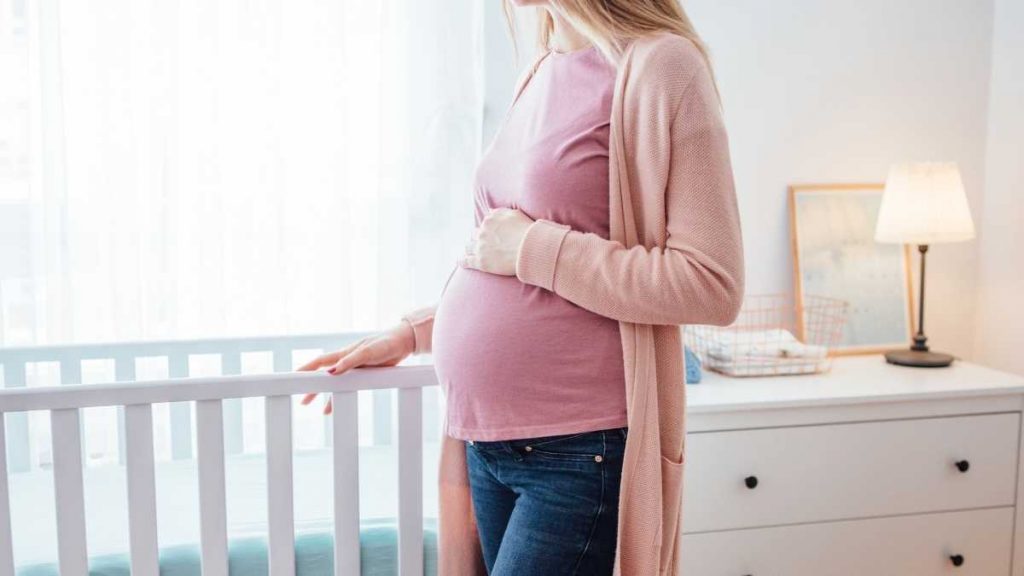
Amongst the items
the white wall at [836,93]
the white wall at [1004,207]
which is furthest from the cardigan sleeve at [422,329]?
the white wall at [1004,207]

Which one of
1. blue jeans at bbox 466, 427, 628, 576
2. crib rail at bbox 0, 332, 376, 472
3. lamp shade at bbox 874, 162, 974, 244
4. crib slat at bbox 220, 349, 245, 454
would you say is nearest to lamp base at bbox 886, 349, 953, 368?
lamp shade at bbox 874, 162, 974, 244

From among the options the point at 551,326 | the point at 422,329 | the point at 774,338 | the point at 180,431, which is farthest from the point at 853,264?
the point at 180,431

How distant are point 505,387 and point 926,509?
1243 mm

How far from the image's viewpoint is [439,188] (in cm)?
206

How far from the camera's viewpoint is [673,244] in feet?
→ 3.10

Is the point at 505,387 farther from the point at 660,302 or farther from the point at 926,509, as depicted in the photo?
the point at 926,509

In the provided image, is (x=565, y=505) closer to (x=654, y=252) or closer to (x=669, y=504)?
(x=669, y=504)

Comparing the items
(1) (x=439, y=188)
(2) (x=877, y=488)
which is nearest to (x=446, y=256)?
(1) (x=439, y=188)

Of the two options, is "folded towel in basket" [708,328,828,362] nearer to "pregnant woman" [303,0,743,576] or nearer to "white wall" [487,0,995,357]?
"white wall" [487,0,995,357]

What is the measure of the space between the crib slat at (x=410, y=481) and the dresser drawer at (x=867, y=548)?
0.64m

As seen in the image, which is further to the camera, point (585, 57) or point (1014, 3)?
point (1014, 3)

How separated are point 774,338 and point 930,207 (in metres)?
0.45

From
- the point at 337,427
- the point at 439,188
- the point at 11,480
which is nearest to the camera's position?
the point at 337,427

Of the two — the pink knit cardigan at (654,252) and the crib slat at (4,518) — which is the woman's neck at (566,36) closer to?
the pink knit cardigan at (654,252)
